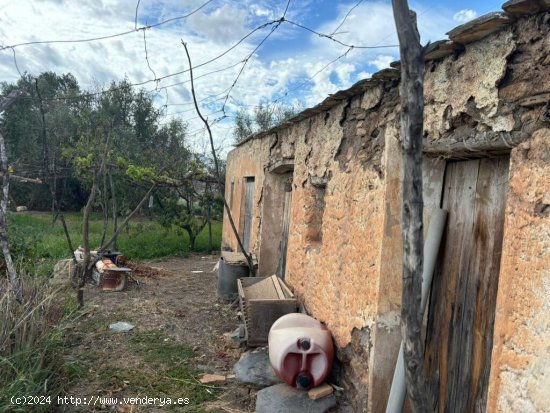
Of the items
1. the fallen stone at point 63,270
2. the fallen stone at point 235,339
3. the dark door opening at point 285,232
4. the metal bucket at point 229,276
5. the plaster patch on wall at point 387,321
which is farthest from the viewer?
the fallen stone at point 63,270

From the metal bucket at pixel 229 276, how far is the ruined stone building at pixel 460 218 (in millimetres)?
2176

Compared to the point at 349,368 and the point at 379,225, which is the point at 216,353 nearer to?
the point at 349,368

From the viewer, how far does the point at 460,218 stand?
2332 millimetres

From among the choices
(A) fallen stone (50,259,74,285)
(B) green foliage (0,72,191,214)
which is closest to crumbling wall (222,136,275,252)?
(A) fallen stone (50,259,74,285)

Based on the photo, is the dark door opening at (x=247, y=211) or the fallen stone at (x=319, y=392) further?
the dark door opening at (x=247, y=211)

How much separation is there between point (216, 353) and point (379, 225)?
2.55m

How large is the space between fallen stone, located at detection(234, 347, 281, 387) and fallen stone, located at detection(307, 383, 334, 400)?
47cm

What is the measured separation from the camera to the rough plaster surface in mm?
1634

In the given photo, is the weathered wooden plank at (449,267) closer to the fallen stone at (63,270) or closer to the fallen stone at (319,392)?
the fallen stone at (319,392)

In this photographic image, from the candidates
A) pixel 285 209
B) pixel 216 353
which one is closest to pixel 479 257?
pixel 216 353

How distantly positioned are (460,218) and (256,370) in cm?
232

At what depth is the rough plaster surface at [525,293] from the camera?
5.36 ft

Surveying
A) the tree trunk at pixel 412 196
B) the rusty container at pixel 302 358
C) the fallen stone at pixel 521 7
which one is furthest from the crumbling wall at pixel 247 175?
the tree trunk at pixel 412 196

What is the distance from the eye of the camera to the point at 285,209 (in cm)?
572
